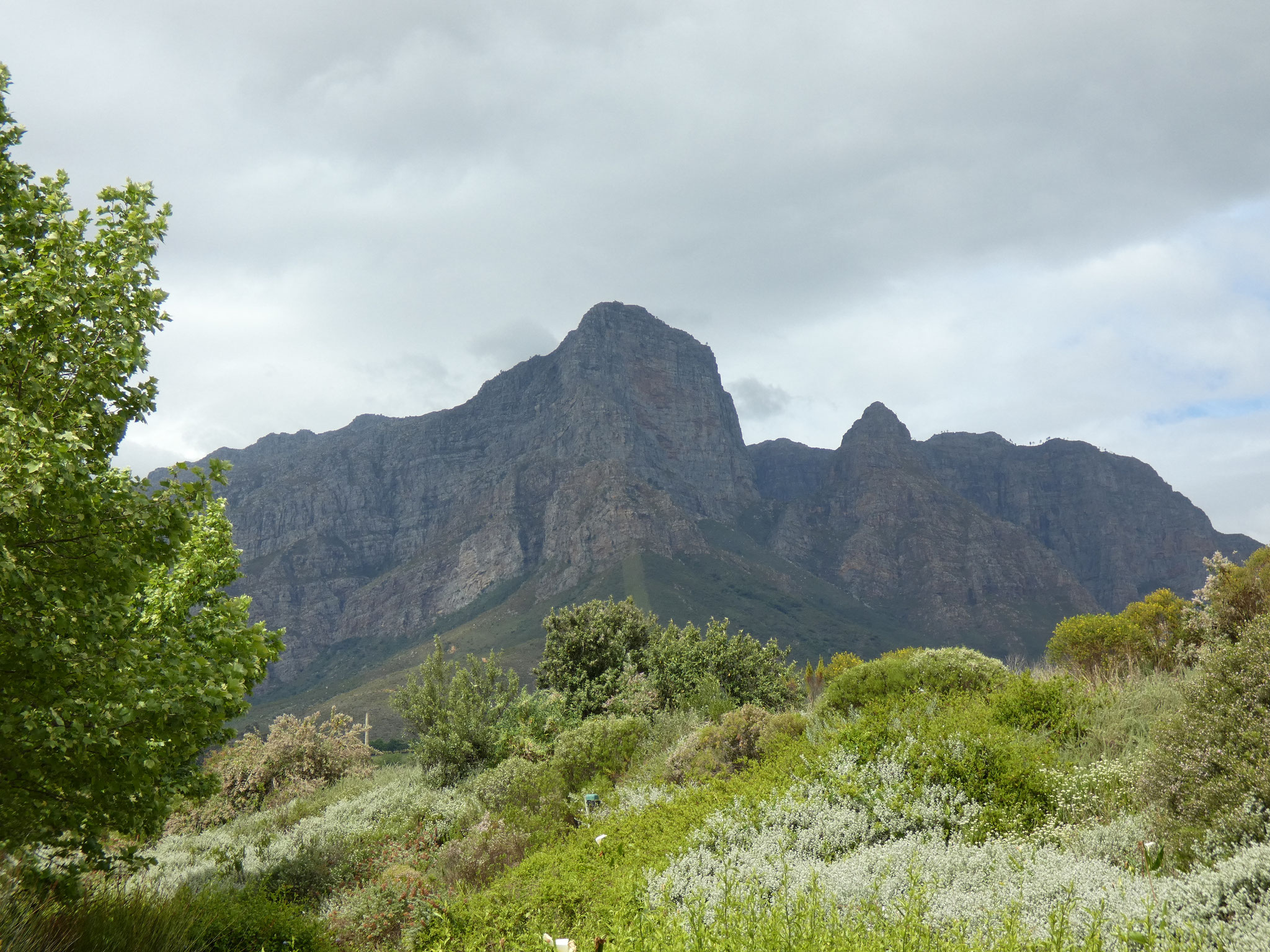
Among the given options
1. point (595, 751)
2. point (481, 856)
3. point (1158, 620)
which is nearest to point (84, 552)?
point (481, 856)

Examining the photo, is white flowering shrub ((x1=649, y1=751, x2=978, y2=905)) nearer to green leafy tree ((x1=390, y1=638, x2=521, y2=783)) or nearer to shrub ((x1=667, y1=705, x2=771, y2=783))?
shrub ((x1=667, y1=705, x2=771, y2=783))

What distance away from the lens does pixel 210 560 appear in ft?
32.0

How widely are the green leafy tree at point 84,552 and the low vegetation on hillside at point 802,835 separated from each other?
47.6 inches

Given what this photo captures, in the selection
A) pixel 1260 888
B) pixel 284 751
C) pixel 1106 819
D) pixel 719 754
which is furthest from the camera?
pixel 284 751

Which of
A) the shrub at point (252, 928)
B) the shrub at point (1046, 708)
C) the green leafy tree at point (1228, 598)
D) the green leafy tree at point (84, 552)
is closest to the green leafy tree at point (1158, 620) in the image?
the green leafy tree at point (1228, 598)

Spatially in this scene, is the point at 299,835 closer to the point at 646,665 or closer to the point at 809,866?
the point at 646,665

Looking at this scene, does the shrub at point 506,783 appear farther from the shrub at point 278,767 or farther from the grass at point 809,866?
the shrub at point 278,767

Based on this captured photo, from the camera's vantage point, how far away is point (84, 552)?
5.70 m

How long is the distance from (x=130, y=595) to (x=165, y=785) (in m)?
2.48

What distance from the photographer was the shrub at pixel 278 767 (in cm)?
1641

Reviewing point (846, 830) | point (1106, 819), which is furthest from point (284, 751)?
point (1106, 819)

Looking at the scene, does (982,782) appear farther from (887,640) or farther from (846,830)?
(887,640)

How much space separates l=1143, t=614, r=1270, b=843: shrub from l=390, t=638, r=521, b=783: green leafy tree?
46.4ft

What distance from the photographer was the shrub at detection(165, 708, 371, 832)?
53.8ft
